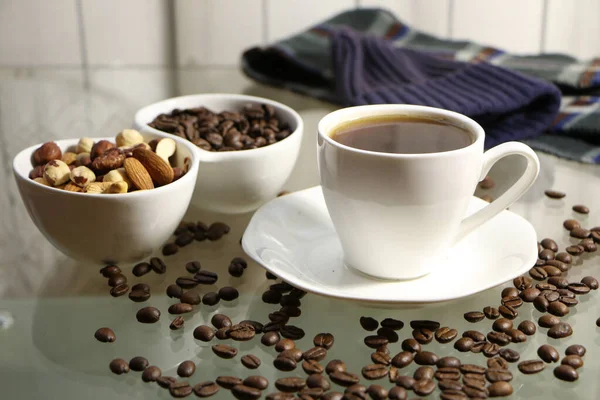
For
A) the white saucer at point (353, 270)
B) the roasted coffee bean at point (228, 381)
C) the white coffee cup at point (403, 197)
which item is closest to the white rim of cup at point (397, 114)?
the white coffee cup at point (403, 197)

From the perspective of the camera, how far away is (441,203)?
717mm

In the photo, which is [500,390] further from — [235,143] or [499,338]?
[235,143]

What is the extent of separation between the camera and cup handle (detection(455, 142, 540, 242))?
2.47ft

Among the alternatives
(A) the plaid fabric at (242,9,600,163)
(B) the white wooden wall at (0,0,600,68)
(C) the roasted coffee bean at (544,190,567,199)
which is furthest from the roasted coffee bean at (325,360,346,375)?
(B) the white wooden wall at (0,0,600,68)

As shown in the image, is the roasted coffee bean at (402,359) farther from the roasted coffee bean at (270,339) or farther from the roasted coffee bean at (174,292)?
the roasted coffee bean at (174,292)

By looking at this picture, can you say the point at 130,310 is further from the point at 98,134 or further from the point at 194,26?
the point at 194,26

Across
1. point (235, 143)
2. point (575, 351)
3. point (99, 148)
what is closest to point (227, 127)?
point (235, 143)

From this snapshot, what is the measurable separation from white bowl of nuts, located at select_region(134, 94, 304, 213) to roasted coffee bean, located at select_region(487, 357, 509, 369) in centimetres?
35

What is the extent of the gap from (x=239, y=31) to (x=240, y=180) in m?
0.85

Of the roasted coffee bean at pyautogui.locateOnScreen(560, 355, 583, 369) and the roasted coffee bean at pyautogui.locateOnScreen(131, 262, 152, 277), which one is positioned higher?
the roasted coffee bean at pyautogui.locateOnScreen(131, 262, 152, 277)

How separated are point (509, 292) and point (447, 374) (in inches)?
6.2

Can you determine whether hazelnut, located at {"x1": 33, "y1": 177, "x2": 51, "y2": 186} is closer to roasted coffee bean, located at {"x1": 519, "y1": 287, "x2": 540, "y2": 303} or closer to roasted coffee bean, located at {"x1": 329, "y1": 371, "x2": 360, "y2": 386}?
roasted coffee bean, located at {"x1": 329, "y1": 371, "x2": 360, "y2": 386}

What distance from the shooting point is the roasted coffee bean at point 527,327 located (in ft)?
2.38

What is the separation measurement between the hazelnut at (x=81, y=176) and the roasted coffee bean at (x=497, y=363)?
43 cm
